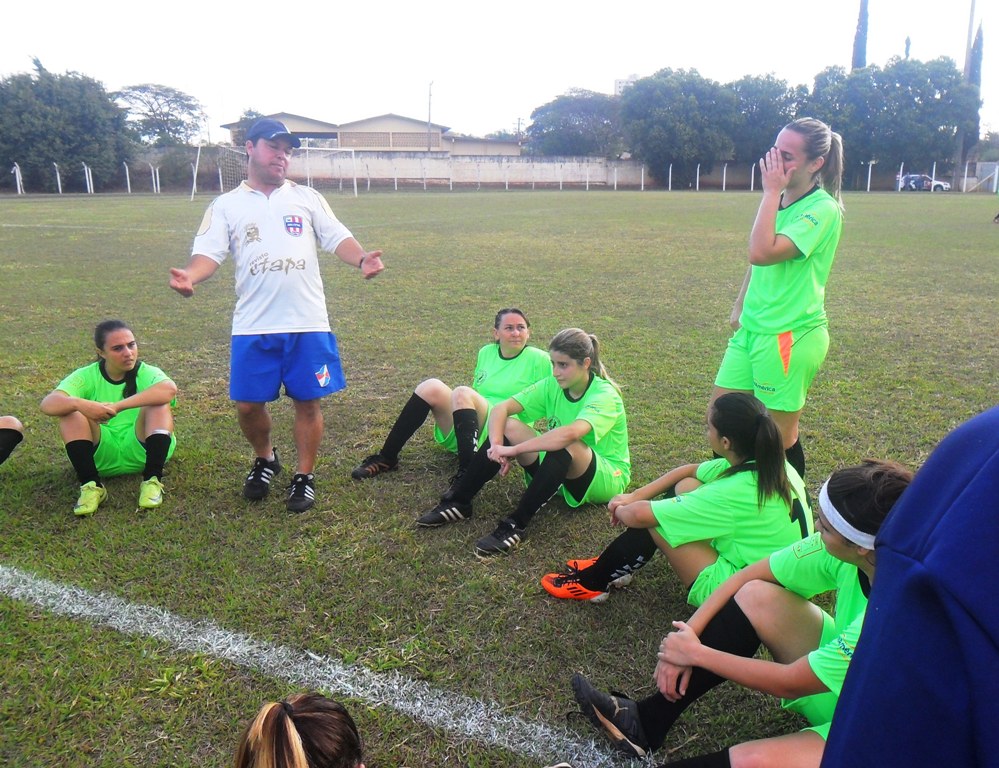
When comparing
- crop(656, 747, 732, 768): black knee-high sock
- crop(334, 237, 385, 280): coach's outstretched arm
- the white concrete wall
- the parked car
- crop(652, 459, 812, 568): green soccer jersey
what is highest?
the white concrete wall

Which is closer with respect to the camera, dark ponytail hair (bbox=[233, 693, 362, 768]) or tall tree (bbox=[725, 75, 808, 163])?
dark ponytail hair (bbox=[233, 693, 362, 768])

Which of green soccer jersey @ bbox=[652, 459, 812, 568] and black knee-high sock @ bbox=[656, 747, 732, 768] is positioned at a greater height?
green soccer jersey @ bbox=[652, 459, 812, 568]

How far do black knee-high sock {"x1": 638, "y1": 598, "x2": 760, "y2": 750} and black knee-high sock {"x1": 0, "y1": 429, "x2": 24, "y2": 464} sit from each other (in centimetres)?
386

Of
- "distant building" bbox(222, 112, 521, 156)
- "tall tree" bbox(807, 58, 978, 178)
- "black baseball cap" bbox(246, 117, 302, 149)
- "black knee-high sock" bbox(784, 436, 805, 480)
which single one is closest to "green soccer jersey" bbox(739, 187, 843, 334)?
"black knee-high sock" bbox(784, 436, 805, 480)

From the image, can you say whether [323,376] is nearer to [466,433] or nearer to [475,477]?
[466,433]

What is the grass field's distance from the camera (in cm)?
262

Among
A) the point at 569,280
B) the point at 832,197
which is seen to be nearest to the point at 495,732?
Answer: the point at 832,197

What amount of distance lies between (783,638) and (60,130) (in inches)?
2035

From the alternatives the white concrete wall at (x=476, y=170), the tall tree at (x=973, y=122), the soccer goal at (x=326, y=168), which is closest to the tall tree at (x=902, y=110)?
the tall tree at (x=973, y=122)

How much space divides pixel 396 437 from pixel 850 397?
3654 millimetres

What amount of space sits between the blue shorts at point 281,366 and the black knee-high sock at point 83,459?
85 centimetres

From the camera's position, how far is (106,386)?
4.30 meters

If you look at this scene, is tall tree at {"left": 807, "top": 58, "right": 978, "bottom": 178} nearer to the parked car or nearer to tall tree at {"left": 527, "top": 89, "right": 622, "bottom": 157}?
the parked car

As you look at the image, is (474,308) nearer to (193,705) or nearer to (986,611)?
(193,705)
